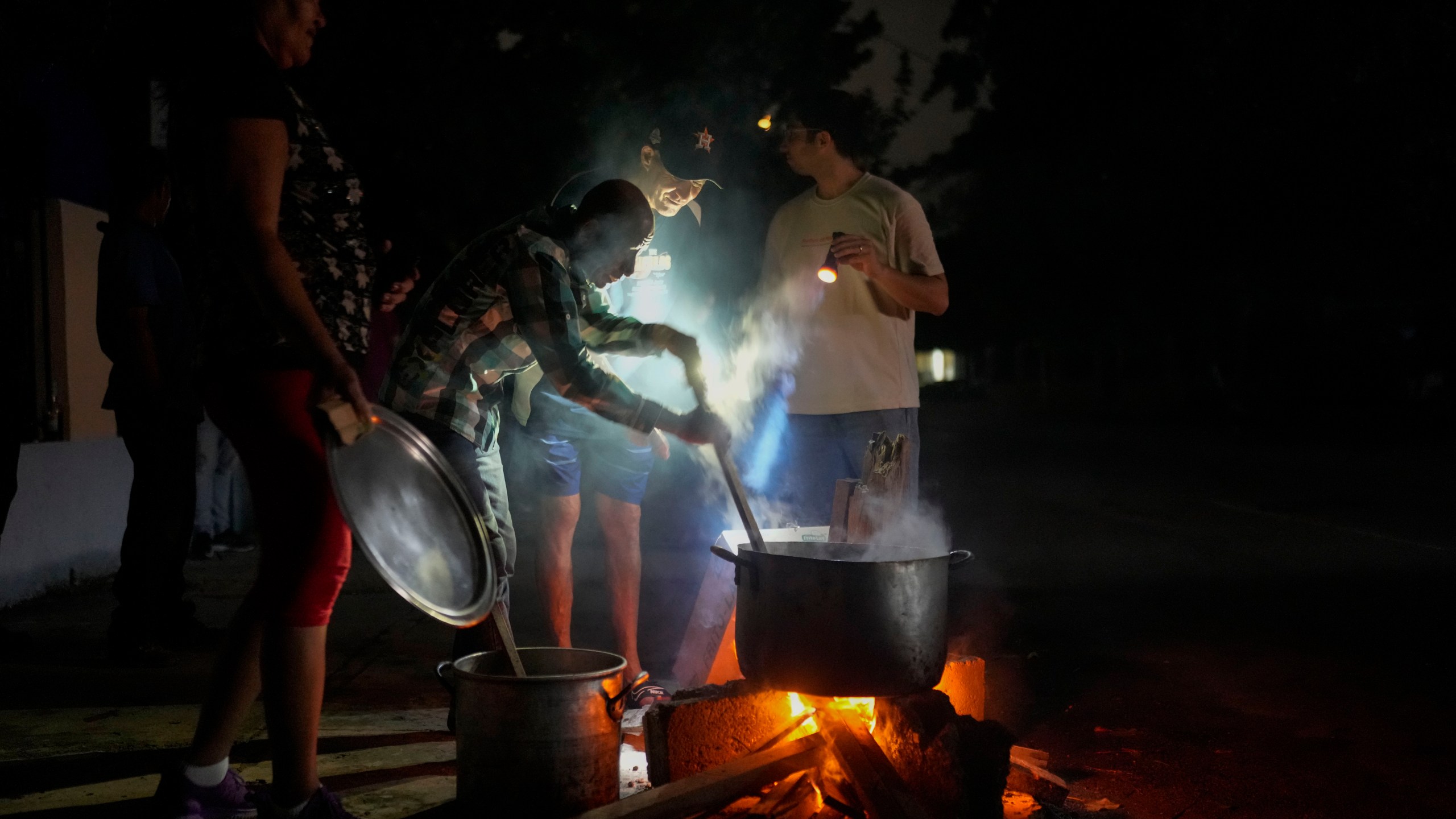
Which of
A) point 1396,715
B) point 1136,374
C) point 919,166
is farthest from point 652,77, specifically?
point 1136,374

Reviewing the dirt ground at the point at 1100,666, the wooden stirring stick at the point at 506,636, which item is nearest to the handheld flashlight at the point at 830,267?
the dirt ground at the point at 1100,666

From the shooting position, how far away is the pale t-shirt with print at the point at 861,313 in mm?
4465

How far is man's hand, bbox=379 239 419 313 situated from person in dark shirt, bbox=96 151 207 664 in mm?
1124

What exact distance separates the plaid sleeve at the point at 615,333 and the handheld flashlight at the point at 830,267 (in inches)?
40.7

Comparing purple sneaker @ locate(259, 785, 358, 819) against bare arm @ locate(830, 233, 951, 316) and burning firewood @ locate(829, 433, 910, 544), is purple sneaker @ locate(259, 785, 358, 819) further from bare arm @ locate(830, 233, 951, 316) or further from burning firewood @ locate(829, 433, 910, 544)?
bare arm @ locate(830, 233, 951, 316)

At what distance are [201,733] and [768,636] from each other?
1.46 m

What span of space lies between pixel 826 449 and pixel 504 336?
1668 mm

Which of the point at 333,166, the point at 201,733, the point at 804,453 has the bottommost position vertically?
the point at 201,733

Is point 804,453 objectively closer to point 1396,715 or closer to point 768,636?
point 768,636

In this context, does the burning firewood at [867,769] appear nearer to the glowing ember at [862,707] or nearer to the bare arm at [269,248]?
the glowing ember at [862,707]

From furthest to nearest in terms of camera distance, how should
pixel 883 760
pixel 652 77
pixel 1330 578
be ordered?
pixel 652 77 < pixel 1330 578 < pixel 883 760

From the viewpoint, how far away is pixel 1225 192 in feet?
81.9

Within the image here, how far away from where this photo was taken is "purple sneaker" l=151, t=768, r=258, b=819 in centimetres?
270

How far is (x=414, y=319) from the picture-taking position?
332 cm
